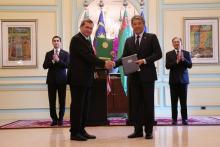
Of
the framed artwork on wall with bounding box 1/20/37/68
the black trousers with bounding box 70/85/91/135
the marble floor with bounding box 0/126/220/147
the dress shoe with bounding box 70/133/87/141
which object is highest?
the framed artwork on wall with bounding box 1/20/37/68

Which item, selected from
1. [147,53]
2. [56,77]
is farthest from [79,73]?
[56,77]

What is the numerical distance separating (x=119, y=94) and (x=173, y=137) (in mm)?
3292

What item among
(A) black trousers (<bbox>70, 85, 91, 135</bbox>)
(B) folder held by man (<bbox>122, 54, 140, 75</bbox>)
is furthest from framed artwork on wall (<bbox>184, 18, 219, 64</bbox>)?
(A) black trousers (<bbox>70, 85, 91, 135</bbox>)

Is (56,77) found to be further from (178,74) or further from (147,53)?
(147,53)

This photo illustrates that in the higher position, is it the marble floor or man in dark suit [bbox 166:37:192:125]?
man in dark suit [bbox 166:37:192:125]

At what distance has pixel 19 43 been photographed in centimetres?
799

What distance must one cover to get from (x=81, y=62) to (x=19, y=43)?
13.1 ft

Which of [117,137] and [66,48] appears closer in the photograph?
[117,137]

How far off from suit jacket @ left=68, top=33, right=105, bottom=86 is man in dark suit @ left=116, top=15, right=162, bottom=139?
39 cm

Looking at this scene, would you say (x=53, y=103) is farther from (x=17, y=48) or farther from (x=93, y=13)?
(x=93, y=13)

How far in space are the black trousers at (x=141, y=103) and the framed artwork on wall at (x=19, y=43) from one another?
395cm

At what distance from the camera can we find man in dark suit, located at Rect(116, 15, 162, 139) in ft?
14.4

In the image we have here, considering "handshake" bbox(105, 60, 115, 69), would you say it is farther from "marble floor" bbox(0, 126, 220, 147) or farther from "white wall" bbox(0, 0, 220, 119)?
"white wall" bbox(0, 0, 220, 119)

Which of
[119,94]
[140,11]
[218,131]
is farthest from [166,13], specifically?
[218,131]
